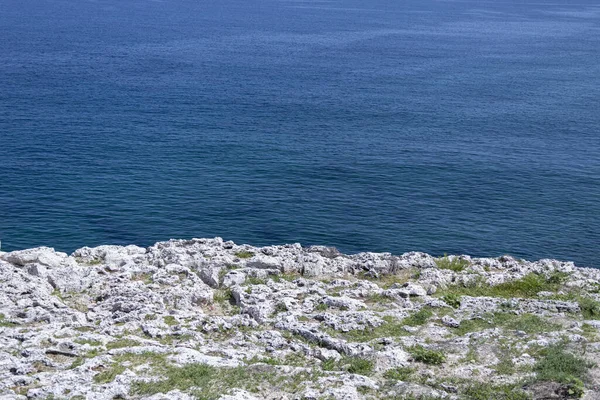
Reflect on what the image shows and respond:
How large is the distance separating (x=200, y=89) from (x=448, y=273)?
105 m

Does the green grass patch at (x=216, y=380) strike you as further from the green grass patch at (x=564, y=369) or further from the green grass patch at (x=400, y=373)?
the green grass patch at (x=564, y=369)

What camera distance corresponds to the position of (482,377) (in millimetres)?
34500

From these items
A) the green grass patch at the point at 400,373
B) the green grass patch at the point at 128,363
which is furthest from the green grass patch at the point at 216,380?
the green grass patch at the point at 400,373

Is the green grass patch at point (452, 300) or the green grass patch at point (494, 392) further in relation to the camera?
the green grass patch at point (452, 300)

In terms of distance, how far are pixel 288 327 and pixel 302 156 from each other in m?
68.1

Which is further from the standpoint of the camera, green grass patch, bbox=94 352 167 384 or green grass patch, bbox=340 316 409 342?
green grass patch, bbox=340 316 409 342

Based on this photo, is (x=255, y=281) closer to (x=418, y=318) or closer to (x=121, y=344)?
(x=418, y=318)

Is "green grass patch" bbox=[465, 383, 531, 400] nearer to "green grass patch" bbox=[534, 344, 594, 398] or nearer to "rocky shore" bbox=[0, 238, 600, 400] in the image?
"rocky shore" bbox=[0, 238, 600, 400]

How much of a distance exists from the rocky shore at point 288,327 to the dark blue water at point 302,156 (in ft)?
88.9

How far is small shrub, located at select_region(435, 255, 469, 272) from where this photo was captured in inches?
2084

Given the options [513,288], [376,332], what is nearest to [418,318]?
[376,332]

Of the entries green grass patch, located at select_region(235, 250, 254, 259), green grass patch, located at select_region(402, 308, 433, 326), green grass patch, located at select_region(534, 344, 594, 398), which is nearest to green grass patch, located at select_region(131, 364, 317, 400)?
green grass patch, located at select_region(402, 308, 433, 326)

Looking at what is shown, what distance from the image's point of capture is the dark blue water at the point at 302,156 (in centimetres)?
8206

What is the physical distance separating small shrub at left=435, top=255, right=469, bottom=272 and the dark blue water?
23.4 metres
